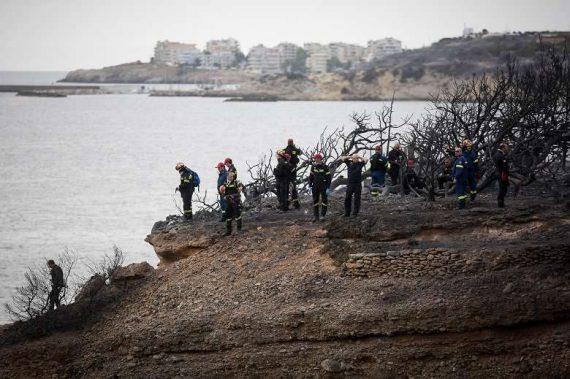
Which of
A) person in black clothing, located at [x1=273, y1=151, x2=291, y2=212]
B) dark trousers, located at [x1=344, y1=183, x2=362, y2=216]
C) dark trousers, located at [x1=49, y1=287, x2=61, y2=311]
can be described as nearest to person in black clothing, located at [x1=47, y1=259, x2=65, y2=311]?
dark trousers, located at [x1=49, y1=287, x2=61, y2=311]

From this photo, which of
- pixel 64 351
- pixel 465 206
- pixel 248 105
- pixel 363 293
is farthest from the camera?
pixel 248 105

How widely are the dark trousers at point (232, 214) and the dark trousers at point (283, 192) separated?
2.36m

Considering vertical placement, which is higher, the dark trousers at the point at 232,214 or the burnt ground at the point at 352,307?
the dark trousers at the point at 232,214

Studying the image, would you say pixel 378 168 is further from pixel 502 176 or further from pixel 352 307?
pixel 352 307

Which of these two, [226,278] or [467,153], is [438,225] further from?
[226,278]

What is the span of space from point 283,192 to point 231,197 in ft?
9.01

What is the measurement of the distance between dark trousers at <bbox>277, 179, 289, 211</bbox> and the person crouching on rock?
2.31 metres

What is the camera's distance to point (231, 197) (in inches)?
898

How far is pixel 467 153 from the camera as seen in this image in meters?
23.6

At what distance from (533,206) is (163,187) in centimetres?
4714

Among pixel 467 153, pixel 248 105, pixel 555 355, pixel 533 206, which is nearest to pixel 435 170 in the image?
pixel 467 153

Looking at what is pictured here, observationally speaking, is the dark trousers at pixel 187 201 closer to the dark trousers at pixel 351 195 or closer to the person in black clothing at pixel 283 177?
the person in black clothing at pixel 283 177

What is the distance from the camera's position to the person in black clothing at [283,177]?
24.7 metres

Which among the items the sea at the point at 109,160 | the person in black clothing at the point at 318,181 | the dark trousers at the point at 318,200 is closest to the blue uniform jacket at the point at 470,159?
the person in black clothing at the point at 318,181
